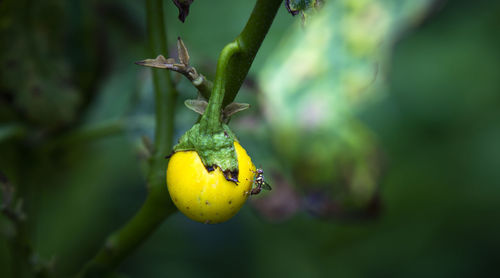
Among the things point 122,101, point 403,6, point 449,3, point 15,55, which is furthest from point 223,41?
point 449,3

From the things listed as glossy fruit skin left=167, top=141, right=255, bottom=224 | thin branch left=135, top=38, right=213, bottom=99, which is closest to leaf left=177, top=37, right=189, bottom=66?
thin branch left=135, top=38, right=213, bottom=99

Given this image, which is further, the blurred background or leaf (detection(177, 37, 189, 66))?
the blurred background

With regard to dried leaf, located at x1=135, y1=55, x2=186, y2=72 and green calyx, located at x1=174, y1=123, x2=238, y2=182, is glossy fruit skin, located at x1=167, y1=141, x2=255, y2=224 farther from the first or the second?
dried leaf, located at x1=135, y1=55, x2=186, y2=72

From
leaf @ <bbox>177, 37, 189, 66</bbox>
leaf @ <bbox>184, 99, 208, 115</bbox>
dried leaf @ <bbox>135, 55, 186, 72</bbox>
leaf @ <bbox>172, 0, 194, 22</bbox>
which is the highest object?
leaf @ <bbox>172, 0, 194, 22</bbox>

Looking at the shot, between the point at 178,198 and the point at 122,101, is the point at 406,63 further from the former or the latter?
the point at 178,198

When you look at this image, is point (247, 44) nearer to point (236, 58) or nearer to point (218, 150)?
point (236, 58)

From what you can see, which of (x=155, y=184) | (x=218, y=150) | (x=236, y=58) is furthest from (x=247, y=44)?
(x=155, y=184)
